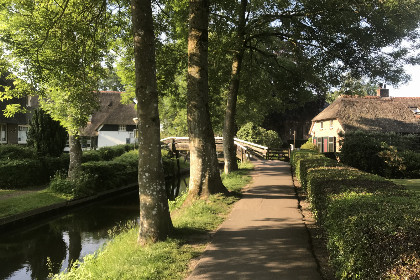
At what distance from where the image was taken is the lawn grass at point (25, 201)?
13071 millimetres

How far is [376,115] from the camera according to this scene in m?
34.5

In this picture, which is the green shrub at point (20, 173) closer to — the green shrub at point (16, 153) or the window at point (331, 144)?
the green shrub at point (16, 153)

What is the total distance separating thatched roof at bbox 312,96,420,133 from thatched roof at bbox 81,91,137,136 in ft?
83.3

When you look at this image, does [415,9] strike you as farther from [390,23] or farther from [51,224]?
[51,224]

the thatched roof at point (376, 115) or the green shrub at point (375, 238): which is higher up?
the thatched roof at point (376, 115)

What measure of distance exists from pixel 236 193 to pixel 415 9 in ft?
29.1

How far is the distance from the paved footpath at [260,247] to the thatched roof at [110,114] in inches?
1479

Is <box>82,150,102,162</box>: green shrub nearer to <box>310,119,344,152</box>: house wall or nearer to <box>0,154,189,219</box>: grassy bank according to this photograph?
<box>0,154,189,219</box>: grassy bank

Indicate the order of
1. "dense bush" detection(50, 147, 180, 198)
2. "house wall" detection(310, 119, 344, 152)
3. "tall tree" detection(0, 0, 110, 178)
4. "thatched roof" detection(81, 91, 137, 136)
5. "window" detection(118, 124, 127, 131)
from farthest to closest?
"window" detection(118, 124, 127, 131) < "thatched roof" detection(81, 91, 137, 136) < "house wall" detection(310, 119, 344, 152) < "dense bush" detection(50, 147, 180, 198) < "tall tree" detection(0, 0, 110, 178)

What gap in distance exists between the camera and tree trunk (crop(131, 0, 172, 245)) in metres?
6.37

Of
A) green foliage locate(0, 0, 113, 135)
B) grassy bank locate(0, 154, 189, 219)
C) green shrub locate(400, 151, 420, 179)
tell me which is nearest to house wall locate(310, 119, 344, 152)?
green shrub locate(400, 151, 420, 179)

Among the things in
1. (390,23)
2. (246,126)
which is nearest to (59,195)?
(390,23)

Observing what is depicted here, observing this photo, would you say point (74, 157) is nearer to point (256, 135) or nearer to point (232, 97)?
point (232, 97)

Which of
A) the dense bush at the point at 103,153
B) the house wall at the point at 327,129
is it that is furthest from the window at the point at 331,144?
the dense bush at the point at 103,153
